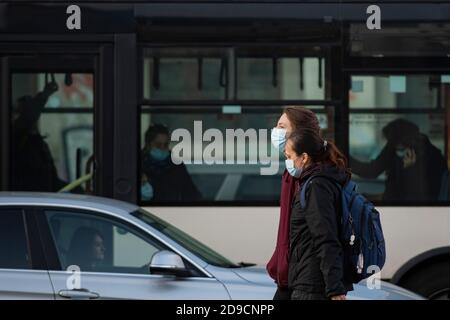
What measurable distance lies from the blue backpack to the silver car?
5.61 feet

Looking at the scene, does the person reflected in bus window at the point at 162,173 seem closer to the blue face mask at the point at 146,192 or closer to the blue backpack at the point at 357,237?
the blue face mask at the point at 146,192

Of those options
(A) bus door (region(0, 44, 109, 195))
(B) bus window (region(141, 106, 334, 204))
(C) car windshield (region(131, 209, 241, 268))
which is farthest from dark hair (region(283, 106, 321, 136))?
(A) bus door (region(0, 44, 109, 195))

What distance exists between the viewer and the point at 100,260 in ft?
21.6

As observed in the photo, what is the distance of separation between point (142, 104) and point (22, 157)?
1173mm

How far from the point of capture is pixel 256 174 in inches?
324

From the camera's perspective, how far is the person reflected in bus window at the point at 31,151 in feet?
27.6

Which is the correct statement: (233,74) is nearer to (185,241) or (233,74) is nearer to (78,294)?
(185,241)

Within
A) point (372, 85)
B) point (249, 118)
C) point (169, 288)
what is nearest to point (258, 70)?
point (249, 118)

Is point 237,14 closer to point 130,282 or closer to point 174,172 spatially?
point 174,172

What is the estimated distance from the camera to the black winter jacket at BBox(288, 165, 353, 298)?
453cm

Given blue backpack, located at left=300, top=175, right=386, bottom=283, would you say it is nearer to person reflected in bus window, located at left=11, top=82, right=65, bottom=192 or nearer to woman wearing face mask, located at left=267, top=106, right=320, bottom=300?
woman wearing face mask, located at left=267, top=106, right=320, bottom=300

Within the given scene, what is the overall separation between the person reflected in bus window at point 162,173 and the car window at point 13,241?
6.35 ft

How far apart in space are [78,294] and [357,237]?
7.45 feet

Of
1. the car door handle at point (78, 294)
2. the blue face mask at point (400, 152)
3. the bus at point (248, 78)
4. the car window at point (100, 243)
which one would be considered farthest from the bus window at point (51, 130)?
the blue face mask at point (400, 152)
